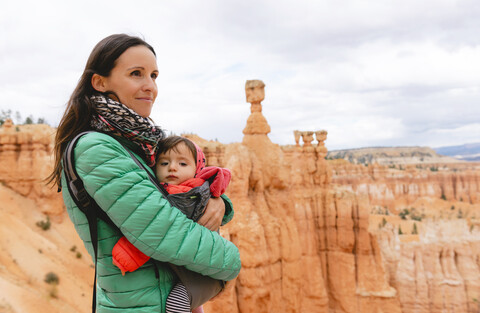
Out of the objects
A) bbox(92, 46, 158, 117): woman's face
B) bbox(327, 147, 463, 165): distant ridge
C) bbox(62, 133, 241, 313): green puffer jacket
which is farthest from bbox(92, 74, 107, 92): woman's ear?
bbox(327, 147, 463, 165): distant ridge

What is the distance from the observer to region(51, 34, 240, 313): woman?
4.50ft

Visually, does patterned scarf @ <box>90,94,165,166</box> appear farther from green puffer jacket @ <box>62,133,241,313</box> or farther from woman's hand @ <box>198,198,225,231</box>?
woman's hand @ <box>198,198,225,231</box>

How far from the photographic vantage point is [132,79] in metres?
1.68

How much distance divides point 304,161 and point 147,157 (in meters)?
11.8

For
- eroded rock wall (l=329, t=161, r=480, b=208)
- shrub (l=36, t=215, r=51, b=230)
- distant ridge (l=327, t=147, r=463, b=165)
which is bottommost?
eroded rock wall (l=329, t=161, r=480, b=208)

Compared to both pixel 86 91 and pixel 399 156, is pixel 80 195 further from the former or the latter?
pixel 399 156

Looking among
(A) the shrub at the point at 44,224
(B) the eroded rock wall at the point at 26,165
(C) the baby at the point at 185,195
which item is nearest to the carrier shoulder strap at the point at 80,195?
(C) the baby at the point at 185,195

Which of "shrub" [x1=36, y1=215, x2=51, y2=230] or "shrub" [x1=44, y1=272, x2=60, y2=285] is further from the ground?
"shrub" [x1=36, y1=215, x2=51, y2=230]

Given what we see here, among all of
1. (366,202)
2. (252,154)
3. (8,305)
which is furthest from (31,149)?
(366,202)

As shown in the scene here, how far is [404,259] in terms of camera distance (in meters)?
15.4

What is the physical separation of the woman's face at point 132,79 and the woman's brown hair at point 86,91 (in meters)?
0.03

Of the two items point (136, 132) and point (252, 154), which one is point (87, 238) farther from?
point (252, 154)

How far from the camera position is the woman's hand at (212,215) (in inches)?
68.0

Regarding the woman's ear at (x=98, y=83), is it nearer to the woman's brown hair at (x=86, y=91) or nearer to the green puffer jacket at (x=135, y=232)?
the woman's brown hair at (x=86, y=91)
